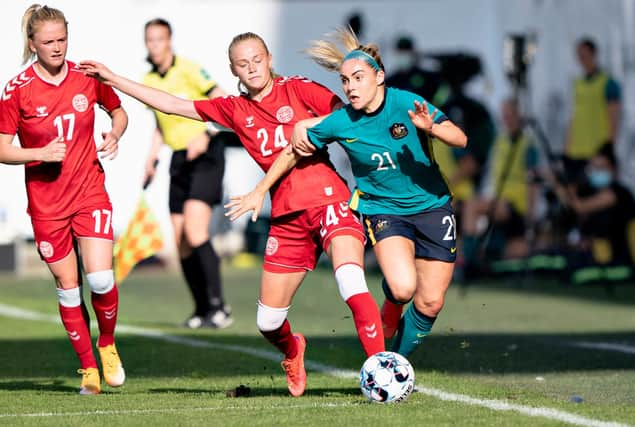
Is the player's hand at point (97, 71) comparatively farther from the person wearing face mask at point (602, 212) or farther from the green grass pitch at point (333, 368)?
the person wearing face mask at point (602, 212)

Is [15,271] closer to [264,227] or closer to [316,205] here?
[264,227]

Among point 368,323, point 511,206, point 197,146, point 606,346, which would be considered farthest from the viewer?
point 511,206

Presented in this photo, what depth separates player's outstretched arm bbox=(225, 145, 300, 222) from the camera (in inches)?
266

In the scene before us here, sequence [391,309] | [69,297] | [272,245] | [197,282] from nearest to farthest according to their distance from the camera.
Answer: [272,245], [69,297], [391,309], [197,282]

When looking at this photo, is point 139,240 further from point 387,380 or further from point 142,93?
point 387,380

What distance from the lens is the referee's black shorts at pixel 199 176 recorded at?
1075cm

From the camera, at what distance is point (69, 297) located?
739cm

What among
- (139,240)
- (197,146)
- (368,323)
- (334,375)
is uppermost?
(368,323)

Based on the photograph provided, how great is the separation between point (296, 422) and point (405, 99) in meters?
1.99

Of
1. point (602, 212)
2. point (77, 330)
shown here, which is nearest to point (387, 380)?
point (77, 330)

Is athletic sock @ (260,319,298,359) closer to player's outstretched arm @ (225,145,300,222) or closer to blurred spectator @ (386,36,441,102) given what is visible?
player's outstretched arm @ (225,145,300,222)

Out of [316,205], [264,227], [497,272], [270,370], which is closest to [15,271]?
[264,227]

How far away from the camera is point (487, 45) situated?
2211 centimetres

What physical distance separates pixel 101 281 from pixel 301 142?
1.37m
